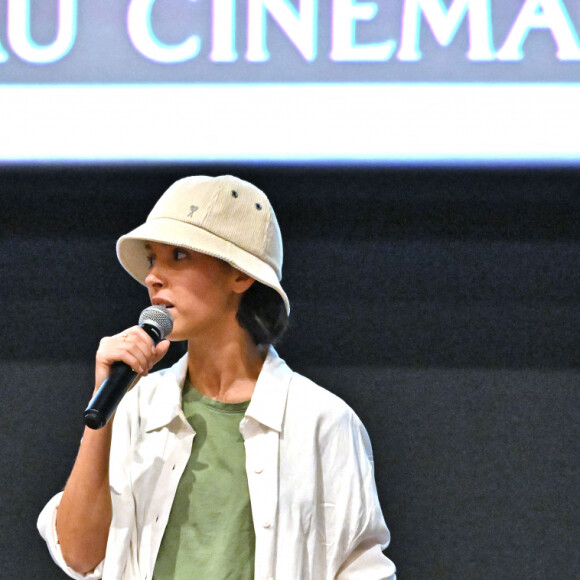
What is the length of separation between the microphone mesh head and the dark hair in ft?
0.69

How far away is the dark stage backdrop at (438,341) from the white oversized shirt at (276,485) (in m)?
0.84

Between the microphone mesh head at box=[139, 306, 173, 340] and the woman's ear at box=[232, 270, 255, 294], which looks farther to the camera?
the woman's ear at box=[232, 270, 255, 294]

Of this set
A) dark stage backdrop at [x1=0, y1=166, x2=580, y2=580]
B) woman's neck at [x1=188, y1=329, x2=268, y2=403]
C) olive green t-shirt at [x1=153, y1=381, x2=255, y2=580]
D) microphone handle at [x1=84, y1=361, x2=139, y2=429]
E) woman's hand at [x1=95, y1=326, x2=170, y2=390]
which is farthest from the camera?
dark stage backdrop at [x1=0, y1=166, x2=580, y2=580]

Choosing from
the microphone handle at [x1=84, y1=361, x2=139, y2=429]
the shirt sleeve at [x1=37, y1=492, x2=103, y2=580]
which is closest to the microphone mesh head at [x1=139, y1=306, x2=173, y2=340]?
the microphone handle at [x1=84, y1=361, x2=139, y2=429]

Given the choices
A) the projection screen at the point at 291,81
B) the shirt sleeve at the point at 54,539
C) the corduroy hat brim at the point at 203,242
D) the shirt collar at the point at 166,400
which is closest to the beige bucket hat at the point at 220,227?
the corduroy hat brim at the point at 203,242

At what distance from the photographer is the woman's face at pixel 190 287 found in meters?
1.63

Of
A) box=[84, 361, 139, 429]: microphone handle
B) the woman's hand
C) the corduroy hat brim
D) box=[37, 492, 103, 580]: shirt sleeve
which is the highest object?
the corduroy hat brim

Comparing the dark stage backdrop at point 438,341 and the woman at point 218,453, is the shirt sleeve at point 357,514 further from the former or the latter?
the dark stage backdrop at point 438,341

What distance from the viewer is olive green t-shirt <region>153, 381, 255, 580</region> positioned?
5.09 ft

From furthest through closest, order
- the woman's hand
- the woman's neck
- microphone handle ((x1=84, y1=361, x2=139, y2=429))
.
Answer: the woman's neck → the woman's hand → microphone handle ((x1=84, y1=361, x2=139, y2=429))

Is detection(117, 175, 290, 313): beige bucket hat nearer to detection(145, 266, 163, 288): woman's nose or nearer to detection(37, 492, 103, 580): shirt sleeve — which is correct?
detection(145, 266, 163, 288): woman's nose

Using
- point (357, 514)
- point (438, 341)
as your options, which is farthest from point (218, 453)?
point (438, 341)

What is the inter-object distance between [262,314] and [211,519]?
1.30 feet

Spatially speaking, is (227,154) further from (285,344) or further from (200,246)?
(200,246)
